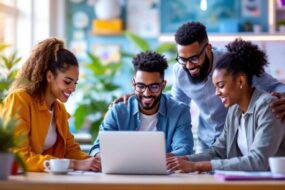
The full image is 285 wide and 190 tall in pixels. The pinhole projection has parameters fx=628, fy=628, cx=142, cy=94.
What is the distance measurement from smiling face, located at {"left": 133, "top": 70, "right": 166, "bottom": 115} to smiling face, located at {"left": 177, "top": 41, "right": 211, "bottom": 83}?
0.55 ft

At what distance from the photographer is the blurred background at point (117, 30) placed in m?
5.83

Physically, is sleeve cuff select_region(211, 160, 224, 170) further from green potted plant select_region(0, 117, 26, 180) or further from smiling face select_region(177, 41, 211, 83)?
green potted plant select_region(0, 117, 26, 180)

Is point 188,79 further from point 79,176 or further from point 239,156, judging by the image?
Result: point 79,176

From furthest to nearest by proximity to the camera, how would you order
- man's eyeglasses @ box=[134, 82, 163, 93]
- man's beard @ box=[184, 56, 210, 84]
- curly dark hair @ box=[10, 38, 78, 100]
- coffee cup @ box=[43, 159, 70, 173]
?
man's beard @ box=[184, 56, 210, 84] < man's eyeglasses @ box=[134, 82, 163, 93] < curly dark hair @ box=[10, 38, 78, 100] < coffee cup @ box=[43, 159, 70, 173]

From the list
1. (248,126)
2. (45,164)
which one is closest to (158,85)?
(248,126)

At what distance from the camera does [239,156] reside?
10.0ft

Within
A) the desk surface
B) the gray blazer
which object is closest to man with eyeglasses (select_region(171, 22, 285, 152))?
the gray blazer

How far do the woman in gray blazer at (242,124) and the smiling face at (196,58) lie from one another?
0.96 feet

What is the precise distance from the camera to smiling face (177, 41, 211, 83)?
335 centimetres

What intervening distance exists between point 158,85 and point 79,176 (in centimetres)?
89

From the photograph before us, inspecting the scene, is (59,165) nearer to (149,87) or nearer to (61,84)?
(61,84)

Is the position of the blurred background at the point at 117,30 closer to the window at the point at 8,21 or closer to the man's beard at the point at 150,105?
the window at the point at 8,21

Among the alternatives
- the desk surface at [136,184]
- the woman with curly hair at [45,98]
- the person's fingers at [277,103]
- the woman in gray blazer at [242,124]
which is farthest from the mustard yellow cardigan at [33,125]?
the person's fingers at [277,103]

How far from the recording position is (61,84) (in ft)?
10.3
